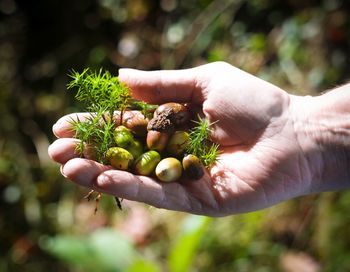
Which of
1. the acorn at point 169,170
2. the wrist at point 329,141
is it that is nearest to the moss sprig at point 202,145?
the acorn at point 169,170

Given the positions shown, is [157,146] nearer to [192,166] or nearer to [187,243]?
[192,166]

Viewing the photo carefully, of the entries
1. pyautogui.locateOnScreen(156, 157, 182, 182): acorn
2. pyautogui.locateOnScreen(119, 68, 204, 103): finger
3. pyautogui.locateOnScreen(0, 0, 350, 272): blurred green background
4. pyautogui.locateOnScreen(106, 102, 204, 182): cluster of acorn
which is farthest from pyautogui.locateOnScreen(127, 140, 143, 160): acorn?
pyautogui.locateOnScreen(0, 0, 350, 272): blurred green background

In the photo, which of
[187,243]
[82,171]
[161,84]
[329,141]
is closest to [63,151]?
[82,171]

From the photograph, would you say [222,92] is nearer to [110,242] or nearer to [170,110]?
[170,110]

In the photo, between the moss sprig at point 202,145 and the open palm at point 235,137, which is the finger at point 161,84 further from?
the moss sprig at point 202,145

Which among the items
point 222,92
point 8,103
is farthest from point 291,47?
point 8,103

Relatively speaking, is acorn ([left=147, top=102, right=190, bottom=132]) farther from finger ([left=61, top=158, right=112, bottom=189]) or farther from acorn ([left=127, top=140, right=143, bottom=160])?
finger ([left=61, top=158, right=112, bottom=189])
